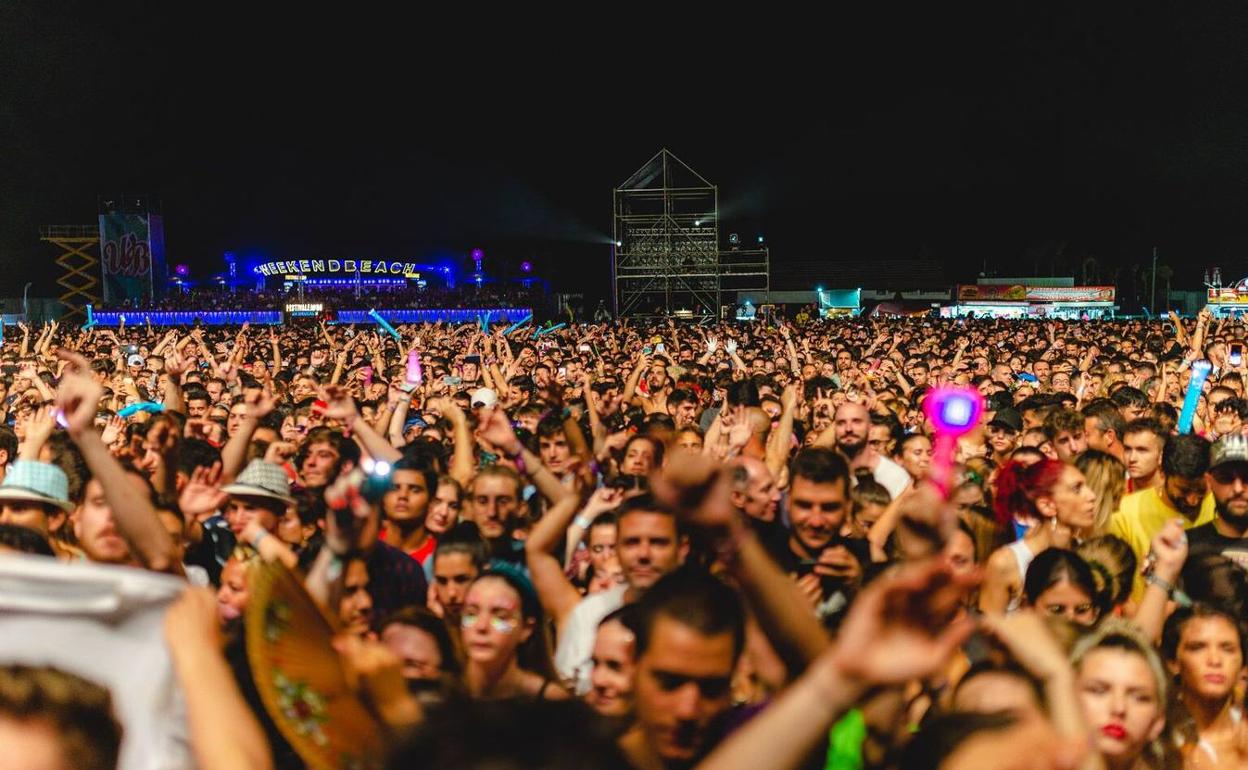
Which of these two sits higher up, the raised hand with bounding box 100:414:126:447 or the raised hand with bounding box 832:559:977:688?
the raised hand with bounding box 100:414:126:447

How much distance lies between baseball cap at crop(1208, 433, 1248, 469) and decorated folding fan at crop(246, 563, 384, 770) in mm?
3819

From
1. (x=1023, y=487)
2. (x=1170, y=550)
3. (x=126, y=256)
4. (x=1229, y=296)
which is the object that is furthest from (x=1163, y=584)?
(x=126, y=256)

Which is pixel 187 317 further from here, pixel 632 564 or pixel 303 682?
pixel 303 682

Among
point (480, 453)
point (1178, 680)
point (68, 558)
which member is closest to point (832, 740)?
point (1178, 680)

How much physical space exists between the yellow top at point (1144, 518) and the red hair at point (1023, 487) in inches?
13.9

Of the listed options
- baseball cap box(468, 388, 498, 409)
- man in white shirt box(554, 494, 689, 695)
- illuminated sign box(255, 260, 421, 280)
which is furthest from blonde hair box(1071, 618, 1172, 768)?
illuminated sign box(255, 260, 421, 280)

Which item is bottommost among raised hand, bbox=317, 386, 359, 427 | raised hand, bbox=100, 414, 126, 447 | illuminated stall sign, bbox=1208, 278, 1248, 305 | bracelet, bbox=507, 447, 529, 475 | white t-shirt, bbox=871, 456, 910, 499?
white t-shirt, bbox=871, 456, 910, 499

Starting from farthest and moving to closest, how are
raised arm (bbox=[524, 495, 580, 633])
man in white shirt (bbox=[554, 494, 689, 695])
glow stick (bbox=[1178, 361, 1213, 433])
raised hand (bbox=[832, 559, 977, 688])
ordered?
glow stick (bbox=[1178, 361, 1213, 433]) → raised arm (bbox=[524, 495, 580, 633]) → man in white shirt (bbox=[554, 494, 689, 695]) → raised hand (bbox=[832, 559, 977, 688])

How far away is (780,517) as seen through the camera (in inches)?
189

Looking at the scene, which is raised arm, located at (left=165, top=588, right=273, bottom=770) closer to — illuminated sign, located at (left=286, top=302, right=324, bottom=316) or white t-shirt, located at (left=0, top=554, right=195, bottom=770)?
white t-shirt, located at (left=0, top=554, right=195, bottom=770)

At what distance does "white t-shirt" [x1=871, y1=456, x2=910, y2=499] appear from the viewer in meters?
5.79

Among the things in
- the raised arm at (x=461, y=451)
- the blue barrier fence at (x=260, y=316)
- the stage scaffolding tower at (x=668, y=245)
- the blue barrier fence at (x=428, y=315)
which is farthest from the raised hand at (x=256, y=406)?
the blue barrier fence at (x=260, y=316)

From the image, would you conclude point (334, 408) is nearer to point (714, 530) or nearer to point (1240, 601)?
point (714, 530)

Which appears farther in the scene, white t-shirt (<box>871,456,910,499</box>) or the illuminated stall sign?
the illuminated stall sign
